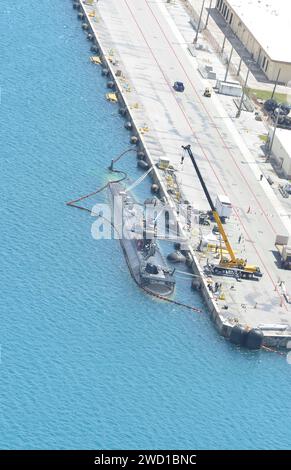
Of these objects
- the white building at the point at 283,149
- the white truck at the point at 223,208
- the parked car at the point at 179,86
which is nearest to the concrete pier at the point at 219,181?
the parked car at the point at 179,86

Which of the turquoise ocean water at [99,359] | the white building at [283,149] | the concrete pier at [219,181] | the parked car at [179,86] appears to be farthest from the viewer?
the parked car at [179,86]

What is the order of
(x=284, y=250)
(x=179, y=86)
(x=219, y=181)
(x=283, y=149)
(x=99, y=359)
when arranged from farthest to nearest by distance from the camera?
(x=179, y=86) → (x=283, y=149) → (x=219, y=181) → (x=284, y=250) → (x=99, y=359)

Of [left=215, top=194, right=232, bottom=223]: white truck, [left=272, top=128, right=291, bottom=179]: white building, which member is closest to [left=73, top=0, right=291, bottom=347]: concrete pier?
[left=215, top=194, right=232, bottom=223]: white truck

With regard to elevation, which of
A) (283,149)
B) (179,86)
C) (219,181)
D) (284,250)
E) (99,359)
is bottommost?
(179,86)

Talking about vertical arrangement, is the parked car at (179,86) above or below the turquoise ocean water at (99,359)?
below

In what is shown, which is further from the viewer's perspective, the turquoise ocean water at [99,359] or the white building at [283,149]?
the white building at [283,149]

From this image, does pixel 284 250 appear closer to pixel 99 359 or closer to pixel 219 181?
pixel 219 181

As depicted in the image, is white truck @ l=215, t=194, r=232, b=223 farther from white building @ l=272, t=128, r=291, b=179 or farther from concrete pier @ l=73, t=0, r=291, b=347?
white building @ l=272, t=128, r=291, b=179

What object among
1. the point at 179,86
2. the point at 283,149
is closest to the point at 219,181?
the point at 283,149

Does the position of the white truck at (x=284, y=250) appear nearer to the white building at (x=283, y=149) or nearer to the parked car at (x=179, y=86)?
the white building at (x=283, y=149)
